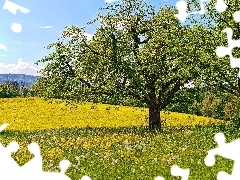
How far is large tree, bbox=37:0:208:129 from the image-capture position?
2717 centimetres

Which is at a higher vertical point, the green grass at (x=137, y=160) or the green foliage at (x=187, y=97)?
the green foliage at (x=187, y=97)

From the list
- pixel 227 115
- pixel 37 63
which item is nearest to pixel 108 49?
pixel 37 63

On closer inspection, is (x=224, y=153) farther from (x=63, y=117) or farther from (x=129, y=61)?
(x=63, y=117)

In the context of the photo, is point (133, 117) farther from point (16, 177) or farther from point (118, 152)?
point (16, 177)

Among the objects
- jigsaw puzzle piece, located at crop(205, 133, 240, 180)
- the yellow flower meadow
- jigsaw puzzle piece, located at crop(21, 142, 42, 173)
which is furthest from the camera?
the yellow flower meadow

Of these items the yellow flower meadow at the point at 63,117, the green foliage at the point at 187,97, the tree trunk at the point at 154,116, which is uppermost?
the green foliage at the point at 187,97

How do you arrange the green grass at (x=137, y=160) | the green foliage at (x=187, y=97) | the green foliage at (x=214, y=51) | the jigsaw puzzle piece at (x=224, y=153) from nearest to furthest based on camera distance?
the jigsaw puzzle piece at (x=224, y=153)
the green grass at (x=137, y=160)
the green foliage at (x=214, y=51)
the green foliage at (x=187, y=97)

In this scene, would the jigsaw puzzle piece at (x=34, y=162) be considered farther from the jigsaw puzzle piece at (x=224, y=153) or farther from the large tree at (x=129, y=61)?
the large tree at (x=129, y=61)

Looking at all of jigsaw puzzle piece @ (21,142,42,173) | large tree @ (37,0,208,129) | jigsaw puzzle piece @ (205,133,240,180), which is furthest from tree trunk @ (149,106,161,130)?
jigsaw puzzle piece @ (21,142,42,173)

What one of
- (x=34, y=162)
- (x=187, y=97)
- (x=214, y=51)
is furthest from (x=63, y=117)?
(x=34, y=162)

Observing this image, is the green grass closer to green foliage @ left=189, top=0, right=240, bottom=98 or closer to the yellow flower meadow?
green foliage @ left=189, top=0, right=240, bottom=98

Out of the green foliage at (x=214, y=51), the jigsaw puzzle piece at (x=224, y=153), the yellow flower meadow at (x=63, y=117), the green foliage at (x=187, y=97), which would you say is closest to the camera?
the jigsaw puzzle piece at (x=224, y=153)

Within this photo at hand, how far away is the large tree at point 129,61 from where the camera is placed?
1070 inches

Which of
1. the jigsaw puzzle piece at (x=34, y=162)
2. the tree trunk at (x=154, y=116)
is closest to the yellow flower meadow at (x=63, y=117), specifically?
the tree trunk at (x=154, y=116)
